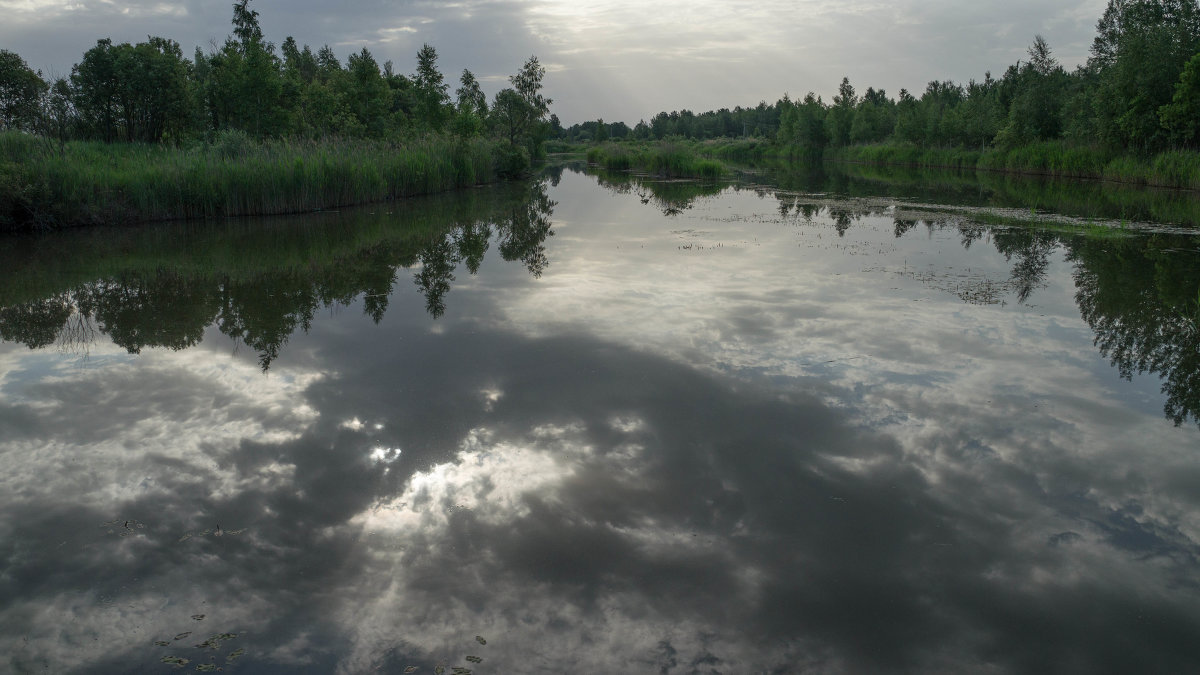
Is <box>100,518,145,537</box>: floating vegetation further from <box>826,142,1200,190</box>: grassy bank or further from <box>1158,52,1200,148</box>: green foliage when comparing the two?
<box>1158,52,1200,148</box>: green foliage

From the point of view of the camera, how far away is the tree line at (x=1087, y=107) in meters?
28.4

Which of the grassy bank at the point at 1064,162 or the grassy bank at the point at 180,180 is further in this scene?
the grassy bank at the point at 1064,162

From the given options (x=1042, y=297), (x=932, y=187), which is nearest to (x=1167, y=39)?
(x=932, y=187)

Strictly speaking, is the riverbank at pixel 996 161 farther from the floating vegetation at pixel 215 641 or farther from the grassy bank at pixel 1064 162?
the floating vegetation at pixel 215 641

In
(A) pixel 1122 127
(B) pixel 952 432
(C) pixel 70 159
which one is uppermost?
(A) pixel 1122 127

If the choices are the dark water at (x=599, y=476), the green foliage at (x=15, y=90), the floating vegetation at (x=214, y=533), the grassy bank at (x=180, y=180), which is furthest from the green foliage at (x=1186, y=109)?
the green foliage at (x=15, y=90)

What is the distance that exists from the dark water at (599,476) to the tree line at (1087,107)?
2511 cm

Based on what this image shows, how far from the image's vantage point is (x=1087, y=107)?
35.4 meters

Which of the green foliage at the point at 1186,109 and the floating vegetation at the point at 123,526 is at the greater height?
the green foliage at the point at 1186,109

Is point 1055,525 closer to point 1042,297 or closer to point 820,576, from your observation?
point 820,576

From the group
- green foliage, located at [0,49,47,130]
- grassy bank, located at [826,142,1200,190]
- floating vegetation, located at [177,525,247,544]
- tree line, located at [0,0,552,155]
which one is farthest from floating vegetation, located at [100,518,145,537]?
grassy bank, located at [826,142,1200,190]

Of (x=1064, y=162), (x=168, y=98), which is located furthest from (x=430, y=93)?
(x=1064, y=162)

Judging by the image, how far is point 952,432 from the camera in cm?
508

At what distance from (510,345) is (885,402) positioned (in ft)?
11.5
